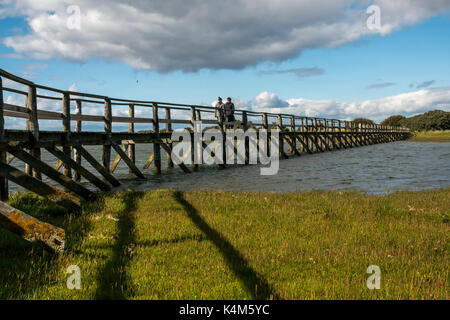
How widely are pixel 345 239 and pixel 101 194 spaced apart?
22.0ft

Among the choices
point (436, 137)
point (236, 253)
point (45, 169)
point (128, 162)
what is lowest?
point (236, 253)

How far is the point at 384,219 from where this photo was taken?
7.35 metres

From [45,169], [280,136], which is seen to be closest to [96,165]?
[45,169]

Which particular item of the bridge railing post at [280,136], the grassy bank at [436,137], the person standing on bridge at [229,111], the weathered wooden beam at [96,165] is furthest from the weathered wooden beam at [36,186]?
the grassy bank at [436,137]

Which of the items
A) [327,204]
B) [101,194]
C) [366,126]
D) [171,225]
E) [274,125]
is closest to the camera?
[171,225]

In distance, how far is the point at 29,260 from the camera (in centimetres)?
473

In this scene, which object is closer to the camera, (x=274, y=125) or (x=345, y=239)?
(x=345, y=239)

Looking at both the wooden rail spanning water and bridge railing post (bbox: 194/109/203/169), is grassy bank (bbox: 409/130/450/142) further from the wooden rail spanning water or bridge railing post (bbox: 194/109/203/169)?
bridge railing post (bbox: 194/109/203/169)

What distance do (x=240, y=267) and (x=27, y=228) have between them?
277 centimetres

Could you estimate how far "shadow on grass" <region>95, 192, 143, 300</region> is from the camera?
3.80 metres

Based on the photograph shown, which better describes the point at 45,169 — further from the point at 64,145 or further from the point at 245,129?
the point at 245,129

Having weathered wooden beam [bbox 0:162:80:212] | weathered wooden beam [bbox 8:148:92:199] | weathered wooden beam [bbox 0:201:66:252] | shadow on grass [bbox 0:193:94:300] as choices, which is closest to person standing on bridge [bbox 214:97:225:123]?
weathered wooden beam [bbox 8:148:92:199]
